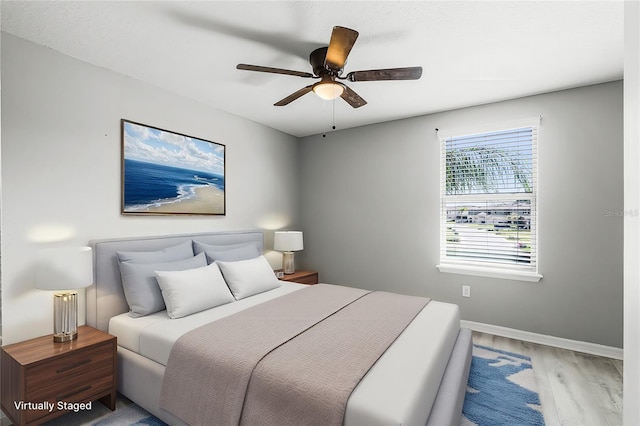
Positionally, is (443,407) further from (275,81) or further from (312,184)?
(312,184)

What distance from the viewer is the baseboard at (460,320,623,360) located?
9.57 feet

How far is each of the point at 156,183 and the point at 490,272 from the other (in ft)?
11.4

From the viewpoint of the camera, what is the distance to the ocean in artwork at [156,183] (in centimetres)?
282

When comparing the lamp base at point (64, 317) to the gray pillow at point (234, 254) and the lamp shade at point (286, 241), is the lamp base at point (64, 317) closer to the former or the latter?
the gray pillow at point (234, 254)

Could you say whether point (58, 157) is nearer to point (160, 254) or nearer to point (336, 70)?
point (160, 254)

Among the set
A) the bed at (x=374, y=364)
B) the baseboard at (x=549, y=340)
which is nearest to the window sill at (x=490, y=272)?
the baseboard at (x=549, y=340)

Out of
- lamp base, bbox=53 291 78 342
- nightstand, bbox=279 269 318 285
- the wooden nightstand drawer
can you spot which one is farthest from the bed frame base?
nightstand, bbox=279 269 318 285

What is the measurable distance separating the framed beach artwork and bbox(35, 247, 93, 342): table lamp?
70 centimetres

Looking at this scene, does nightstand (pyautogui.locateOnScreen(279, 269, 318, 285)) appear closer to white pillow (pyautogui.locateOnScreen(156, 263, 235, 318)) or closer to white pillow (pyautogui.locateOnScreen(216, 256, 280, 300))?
white pillow (pyautogui.locateOnScreen(216, 256, 280, 300))

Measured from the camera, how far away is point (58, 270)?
2.08 metres

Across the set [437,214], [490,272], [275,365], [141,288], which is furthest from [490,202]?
[141,288]

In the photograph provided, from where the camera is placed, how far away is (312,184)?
4.76m

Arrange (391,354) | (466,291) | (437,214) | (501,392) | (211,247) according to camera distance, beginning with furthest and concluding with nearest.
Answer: (437,214) < (466,291) < (211,247) < (501,392) < (391,354)

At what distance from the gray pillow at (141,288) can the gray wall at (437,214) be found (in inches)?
97.8
